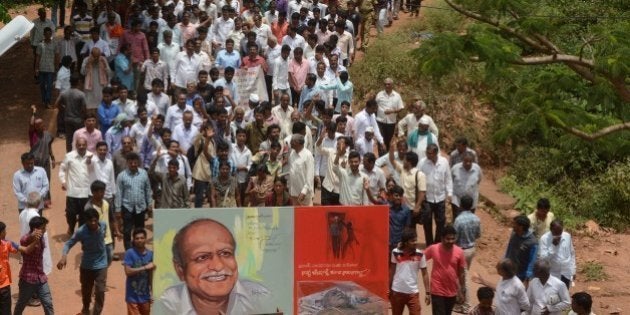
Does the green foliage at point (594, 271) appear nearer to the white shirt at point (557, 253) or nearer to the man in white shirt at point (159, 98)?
the white shirt at point (557, 253)

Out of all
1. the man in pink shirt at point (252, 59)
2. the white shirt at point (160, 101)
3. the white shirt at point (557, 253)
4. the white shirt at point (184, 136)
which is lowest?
the white shirt at point (557, 253)

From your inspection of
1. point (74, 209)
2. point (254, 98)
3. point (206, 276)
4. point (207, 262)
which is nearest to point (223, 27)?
point (254, 98)

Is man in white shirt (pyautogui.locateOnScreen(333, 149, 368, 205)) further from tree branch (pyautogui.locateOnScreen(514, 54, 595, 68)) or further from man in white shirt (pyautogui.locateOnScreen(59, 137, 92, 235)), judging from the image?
tree branch (pyautogui.locateOnScreen(514, 54, 595, 68))

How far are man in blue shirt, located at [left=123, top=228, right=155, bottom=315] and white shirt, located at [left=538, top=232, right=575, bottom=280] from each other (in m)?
4.39

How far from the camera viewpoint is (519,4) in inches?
→ 442

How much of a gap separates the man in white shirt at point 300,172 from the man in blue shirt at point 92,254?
3.11 meters

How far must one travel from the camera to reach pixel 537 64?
10.8 meters

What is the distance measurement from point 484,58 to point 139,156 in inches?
224

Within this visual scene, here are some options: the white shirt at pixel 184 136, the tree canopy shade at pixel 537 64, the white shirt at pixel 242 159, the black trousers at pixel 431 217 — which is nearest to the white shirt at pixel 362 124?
the black trousers at pixel 431 217

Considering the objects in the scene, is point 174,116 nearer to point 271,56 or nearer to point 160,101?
point 160,101

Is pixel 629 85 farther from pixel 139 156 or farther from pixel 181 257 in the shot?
pixel 139 156

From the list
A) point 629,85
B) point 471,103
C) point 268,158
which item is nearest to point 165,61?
point 268,158

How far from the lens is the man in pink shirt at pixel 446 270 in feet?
39.0

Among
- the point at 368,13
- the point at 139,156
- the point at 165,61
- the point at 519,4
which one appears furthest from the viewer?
the point at 368,13
